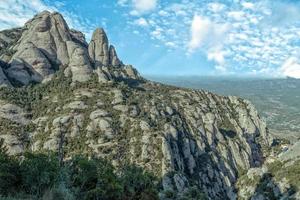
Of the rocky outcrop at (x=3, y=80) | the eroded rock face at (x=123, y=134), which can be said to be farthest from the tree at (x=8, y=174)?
the rocky outcrop at (x=3, y=80)

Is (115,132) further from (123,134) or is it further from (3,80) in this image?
(3,80)

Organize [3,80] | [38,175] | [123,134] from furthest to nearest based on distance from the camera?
[3,80], [123,134], [38,175]

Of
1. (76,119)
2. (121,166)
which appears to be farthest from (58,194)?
(76,119)

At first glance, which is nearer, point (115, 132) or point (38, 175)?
point (38, 175)

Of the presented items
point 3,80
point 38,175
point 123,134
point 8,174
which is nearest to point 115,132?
point 123,134

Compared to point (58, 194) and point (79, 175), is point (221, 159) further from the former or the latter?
point (58, 194)

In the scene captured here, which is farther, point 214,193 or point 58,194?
point 214,193

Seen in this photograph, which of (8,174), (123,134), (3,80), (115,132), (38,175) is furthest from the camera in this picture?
(3,80)

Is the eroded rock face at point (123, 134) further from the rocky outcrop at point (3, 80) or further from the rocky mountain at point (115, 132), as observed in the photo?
the rocky outcrop at point (3, 80)

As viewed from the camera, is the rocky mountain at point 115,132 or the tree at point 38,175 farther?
the rocky mountain at point 115,132

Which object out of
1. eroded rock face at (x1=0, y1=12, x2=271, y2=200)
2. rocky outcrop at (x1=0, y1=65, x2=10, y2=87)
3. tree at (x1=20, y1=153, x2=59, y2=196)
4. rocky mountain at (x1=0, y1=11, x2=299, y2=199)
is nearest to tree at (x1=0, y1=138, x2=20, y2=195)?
tree at (x1=20, y1=153, x2=59, y2=196)

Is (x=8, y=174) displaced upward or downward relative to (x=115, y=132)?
downward
